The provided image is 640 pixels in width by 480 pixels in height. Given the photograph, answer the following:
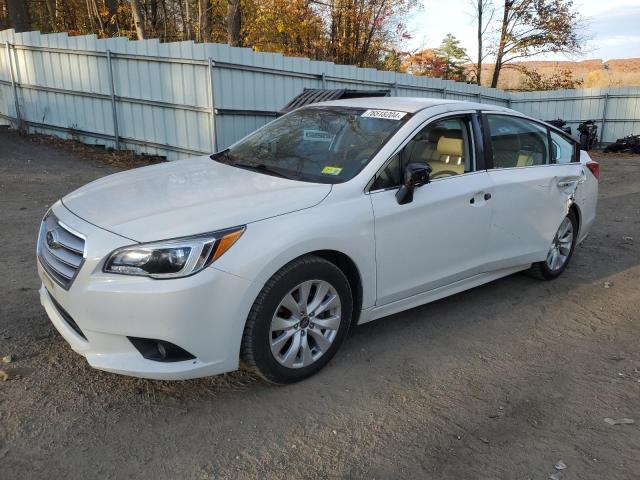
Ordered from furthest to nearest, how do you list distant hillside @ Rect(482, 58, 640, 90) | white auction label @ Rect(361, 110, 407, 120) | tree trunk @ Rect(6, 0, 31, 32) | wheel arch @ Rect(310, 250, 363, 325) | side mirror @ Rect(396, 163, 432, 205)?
distant hillside @ Rect(482, 58, 640, 90) < tree trunk @ Rect(6, 0, 31, 32) < white auction label @ Rect(361, 110, 407, 120) < side mirror @ Rect(396, 163, 432, 205) < wheel arch @ Rect(310, 250, 363, 325)

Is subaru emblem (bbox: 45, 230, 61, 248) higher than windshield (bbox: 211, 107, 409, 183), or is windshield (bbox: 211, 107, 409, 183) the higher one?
windshield (bbox: 211, 107, 409, 183)

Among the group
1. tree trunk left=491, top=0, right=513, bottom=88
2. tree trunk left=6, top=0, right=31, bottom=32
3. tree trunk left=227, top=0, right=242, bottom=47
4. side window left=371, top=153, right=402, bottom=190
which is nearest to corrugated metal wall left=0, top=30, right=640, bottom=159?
tree trunk left=6, top=0, right=31, bottom=32

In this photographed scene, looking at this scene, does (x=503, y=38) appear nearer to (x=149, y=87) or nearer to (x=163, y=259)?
(x=149, y=87)

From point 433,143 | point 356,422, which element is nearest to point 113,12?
point 433,143

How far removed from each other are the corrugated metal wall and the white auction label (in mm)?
6181

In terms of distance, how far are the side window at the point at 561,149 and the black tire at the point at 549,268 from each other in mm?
524

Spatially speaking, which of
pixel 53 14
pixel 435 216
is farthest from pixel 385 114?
pixel 53 14

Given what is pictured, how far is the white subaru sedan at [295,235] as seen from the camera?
2.75 m

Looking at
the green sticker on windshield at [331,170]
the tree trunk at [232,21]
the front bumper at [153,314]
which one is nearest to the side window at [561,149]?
the green sticker on windshield at [331,170]

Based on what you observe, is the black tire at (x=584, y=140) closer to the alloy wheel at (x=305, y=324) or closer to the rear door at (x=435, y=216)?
the rear door at (x=435, y=216)

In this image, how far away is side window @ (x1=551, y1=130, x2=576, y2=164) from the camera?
16.8ft

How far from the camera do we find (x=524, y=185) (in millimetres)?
4520

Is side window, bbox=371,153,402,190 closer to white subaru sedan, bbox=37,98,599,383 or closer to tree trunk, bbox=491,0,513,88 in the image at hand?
white subaru sedan, bbox=37,98,599,383

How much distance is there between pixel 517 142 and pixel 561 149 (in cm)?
79
